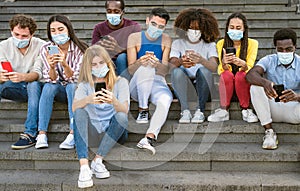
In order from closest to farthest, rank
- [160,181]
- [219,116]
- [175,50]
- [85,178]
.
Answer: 1. [85,178]
2. [160,181]
3. [219,116]
4. [175,50]

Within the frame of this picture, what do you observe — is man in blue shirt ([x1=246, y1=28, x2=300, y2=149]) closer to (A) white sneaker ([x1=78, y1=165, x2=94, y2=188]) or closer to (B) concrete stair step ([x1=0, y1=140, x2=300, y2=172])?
(B) concrete stair step ([x1=0, y1=140, x2=300, y2=172])

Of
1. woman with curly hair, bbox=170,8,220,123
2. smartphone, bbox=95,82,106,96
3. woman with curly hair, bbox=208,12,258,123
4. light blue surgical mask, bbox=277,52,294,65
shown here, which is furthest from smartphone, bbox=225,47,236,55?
smartphone, bbox=95,82,106,96

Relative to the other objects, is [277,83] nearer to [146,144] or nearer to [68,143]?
[146,144]

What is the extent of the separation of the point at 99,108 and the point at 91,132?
0.24 m

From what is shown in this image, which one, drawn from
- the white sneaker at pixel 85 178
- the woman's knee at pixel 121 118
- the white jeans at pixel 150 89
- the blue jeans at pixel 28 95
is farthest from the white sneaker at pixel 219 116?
the blue jeans at pixel 28 95

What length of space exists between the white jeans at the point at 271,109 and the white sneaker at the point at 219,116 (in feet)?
1.13

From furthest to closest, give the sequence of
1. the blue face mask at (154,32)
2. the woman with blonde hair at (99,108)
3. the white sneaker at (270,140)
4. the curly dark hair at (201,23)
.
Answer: the curly dark hair at (201,23), the blue face mask at (154,32), the white sneaker at (270,140), the woman with blonde hair at (99,108)

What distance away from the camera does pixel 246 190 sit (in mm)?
3203

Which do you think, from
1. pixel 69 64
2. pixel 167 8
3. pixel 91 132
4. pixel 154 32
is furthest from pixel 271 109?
pixel 167 8

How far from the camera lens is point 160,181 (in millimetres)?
3312

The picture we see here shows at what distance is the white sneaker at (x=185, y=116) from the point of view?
3.85 m

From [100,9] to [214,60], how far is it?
401cm

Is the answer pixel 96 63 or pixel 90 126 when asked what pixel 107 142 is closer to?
pixel 90 126

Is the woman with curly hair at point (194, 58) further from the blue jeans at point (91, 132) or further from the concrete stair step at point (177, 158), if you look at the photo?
the blue jeans at point (91, 132)
